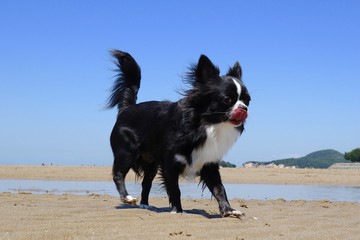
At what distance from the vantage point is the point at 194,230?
493 centimetres

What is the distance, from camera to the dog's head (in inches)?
231

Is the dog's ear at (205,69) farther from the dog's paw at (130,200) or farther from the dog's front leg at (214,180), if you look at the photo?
the dog's paw at (130,200)

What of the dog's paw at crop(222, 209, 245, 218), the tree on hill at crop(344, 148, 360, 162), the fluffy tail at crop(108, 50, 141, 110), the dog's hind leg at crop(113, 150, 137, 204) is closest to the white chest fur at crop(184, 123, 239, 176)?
the dog's paw at crop(222, 209, 245, 218)

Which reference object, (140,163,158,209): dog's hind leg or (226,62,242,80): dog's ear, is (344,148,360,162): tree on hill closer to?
(140,163,158,209): dog's hind leg

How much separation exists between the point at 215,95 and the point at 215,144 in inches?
22.6

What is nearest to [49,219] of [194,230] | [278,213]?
[194,230]

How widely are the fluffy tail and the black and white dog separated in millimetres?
660

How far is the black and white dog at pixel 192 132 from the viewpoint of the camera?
5.95 m

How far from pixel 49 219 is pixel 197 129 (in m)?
1.93

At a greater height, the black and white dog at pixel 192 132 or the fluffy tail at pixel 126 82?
the fluffy tail at pixel 126 82

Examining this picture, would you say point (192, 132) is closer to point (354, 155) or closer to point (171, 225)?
point (171, 225)

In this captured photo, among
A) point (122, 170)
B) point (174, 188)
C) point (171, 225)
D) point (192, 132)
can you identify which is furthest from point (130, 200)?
point (171, 225)

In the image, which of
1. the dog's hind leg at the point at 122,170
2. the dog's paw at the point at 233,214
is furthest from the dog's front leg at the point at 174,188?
the dog's hind leg at the point at 122,170

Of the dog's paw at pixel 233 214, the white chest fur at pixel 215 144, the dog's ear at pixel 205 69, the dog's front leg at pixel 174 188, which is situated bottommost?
the dog's paw at pixel 233 214
